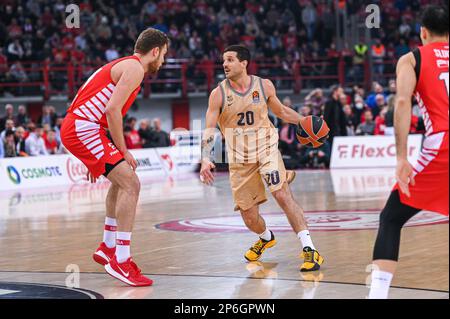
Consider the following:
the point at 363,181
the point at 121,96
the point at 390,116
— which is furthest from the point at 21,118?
the point at 121,96

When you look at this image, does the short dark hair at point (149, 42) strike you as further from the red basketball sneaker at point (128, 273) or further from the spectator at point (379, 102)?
the spectator at point (379, 102)

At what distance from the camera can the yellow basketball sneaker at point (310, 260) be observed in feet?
27.2

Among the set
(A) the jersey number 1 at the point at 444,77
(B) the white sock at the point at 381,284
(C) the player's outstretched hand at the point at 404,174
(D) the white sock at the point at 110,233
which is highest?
(A) the jersey number 1 at the point at 444,77

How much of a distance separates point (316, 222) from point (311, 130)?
3116mm

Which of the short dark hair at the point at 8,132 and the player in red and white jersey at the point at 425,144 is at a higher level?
the player in red and white jersey at the point at 425,144

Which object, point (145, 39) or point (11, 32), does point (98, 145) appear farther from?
point (11, 32)

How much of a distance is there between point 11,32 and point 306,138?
21405mm

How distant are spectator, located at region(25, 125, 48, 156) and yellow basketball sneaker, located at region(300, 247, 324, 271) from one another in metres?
15.4

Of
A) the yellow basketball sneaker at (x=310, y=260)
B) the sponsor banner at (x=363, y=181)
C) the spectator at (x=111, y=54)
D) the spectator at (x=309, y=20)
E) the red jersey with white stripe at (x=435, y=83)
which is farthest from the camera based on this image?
the spectator at (x=309, y=20)

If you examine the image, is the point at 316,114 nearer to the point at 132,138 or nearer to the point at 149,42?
the point at 132,138

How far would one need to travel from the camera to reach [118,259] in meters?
7.85

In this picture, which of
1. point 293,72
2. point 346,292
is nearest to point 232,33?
point 293,72

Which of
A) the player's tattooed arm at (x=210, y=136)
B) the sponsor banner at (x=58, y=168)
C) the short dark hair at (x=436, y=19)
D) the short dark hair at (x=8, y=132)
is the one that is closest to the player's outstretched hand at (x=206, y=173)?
the player's tattooed arm at (x=210, y=136)

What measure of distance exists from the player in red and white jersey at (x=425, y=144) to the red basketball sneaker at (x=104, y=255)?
3.08 metres
